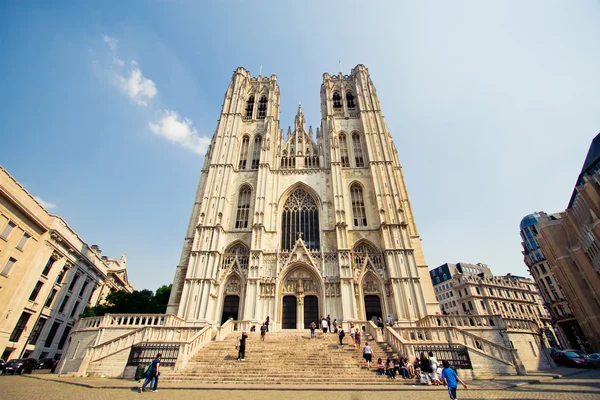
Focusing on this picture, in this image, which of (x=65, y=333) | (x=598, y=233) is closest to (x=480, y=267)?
(x=598, y=233)

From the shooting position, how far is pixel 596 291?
2506cm

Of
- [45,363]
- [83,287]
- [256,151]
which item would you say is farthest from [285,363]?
[83,287]

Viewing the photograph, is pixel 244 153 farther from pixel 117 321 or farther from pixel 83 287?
pixel 83 287

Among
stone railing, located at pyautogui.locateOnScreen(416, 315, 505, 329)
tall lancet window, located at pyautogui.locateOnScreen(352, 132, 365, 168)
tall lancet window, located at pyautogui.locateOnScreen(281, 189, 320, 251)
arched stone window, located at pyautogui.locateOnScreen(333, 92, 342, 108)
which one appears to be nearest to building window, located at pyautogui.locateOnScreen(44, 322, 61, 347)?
tall lancet window, located at pyautogui.locateOnScreen(281, 189, 320, 251)

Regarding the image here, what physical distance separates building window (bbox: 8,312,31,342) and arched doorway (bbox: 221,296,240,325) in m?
14.5

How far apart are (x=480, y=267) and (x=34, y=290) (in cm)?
6704

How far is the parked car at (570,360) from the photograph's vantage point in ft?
55.4

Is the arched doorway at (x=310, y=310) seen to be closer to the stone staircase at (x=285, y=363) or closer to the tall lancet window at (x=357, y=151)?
the stone staircase at (x=285, y=363)

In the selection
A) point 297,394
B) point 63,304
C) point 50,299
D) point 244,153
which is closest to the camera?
point 297,394

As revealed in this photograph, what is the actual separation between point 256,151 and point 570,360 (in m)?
29.2

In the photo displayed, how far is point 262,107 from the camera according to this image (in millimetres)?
35125

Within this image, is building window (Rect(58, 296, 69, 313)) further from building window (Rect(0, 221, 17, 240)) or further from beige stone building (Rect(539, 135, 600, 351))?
beige stone building (Rect(539, 135, 600, 351))

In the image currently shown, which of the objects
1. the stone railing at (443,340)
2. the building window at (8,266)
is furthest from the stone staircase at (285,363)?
the building window at (8,266)

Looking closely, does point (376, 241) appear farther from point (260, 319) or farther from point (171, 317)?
point (171, 317)
